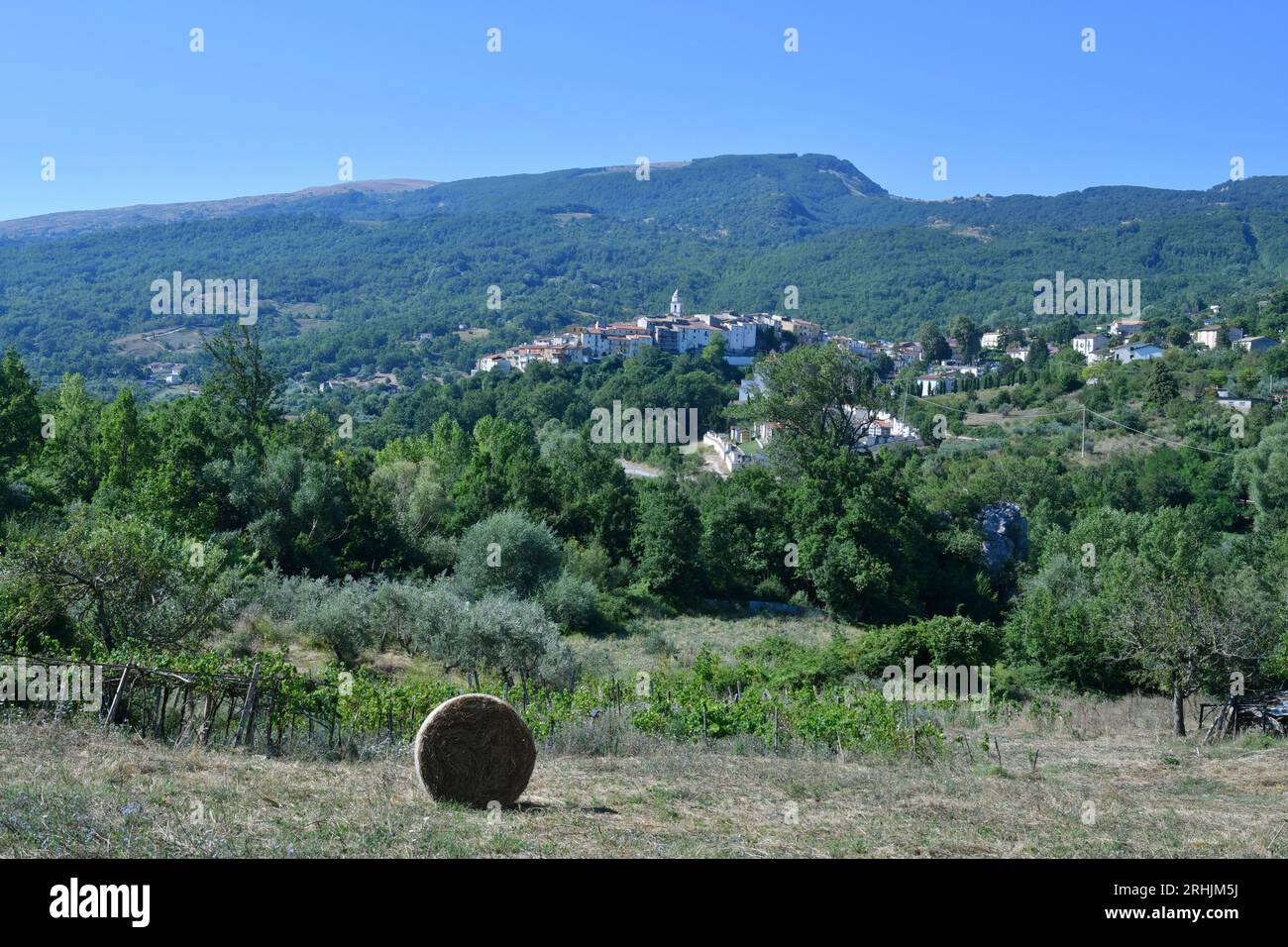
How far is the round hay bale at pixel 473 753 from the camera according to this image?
369 inches

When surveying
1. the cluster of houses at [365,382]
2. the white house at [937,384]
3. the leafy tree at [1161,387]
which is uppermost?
the cluster of houses at [365,382]

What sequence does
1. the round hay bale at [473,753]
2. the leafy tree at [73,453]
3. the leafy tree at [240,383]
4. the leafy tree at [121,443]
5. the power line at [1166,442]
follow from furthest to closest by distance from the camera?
1. the power line at [1166,442]
2. the leafy tree at [240,383]
3. the leafy tree at [121,443]
4. the leafy tree at [73,453]
5. the round hay bale at [473,753]

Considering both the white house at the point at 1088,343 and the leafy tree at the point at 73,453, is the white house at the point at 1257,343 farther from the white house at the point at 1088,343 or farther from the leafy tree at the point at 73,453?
the leafy tree at the point at 73,453

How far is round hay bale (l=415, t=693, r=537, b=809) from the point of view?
30.8ft

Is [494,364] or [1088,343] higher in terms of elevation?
[1088,343]

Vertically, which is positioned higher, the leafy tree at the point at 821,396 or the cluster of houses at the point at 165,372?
the cluster of houses at the point at 165,372

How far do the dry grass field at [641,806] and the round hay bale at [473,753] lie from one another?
299 mm

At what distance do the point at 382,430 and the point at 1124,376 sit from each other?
56797 millimetres

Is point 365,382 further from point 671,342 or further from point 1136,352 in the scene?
point 1136,352

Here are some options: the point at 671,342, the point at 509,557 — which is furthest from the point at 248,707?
the point at 671,342

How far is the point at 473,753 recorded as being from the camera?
9477 millimetres

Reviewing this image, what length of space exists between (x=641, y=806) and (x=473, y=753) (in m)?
1.78

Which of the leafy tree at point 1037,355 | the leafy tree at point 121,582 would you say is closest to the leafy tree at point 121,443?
the leafy tree at point 121,582
